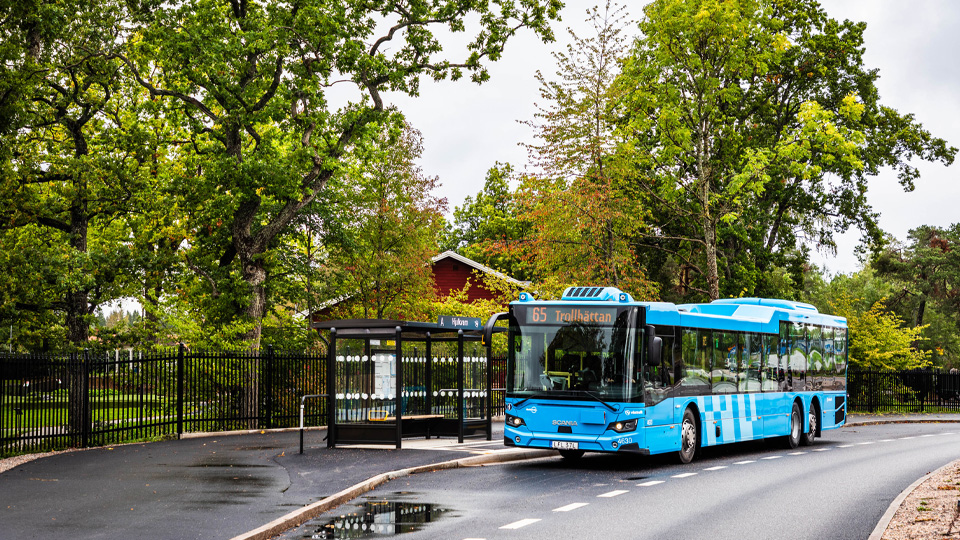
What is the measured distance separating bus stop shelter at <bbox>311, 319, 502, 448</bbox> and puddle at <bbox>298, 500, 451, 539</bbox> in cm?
655

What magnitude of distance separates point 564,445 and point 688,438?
294cm

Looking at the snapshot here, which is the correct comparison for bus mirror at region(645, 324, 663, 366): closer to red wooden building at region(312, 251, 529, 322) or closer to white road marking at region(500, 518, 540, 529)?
white road marking at region(500, 518, 540, 529)

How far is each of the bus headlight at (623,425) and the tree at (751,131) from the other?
67.3 ft

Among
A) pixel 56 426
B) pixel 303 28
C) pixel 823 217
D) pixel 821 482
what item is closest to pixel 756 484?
pixel 821 482

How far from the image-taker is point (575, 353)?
16.8 m

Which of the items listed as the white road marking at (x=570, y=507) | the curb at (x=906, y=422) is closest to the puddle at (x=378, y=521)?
the white road marking at (x=570, y=507)

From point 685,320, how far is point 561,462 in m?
3.60

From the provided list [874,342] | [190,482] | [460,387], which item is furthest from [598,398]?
[874,342]

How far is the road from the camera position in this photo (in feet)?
34.1

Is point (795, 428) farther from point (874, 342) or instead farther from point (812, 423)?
point (874, 342)

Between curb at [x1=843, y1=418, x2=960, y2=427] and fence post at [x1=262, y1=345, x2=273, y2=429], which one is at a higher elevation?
fence post at [x1=262, y1=345, x2=273, y2=429]

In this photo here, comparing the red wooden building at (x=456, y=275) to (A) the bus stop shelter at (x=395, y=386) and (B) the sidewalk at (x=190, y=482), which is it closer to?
(A) the bus stop shelter at (x=395, y=386)

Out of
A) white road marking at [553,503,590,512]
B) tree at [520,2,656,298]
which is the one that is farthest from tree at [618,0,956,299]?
white road marking at [553,503,590,512]

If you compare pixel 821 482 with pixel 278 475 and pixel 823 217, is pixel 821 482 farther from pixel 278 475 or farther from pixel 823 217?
pixel 823 217
